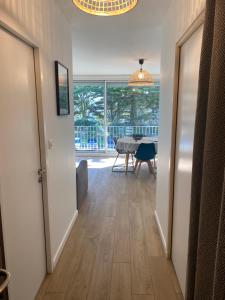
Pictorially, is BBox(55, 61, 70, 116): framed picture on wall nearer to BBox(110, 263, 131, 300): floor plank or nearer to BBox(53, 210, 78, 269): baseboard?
BBox(53, 210, 78, 269): baseboard

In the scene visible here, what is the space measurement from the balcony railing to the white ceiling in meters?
2.90

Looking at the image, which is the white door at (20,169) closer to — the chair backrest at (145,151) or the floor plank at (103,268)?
the floor plank at (103,268)

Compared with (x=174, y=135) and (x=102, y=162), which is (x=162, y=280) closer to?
(x=174, y=135)

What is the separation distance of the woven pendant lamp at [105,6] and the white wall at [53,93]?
17.7 inches

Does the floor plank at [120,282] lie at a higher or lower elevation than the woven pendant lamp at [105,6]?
lower

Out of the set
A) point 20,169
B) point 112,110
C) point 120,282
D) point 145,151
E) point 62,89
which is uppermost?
point 62,89

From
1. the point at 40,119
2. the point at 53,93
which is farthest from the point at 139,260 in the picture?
the point at 53,93

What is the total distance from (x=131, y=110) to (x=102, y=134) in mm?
1192

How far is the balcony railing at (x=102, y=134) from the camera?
7496 millimetres

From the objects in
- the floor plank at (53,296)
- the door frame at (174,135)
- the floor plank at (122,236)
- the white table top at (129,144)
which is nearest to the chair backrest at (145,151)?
the white table top at (129,144)

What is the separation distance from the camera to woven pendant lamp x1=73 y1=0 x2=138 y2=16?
3.84 feet

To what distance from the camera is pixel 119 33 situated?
121 inches

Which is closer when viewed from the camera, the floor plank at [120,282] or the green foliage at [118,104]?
the floor plank at [120,282]

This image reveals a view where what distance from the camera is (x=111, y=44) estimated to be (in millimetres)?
3604
